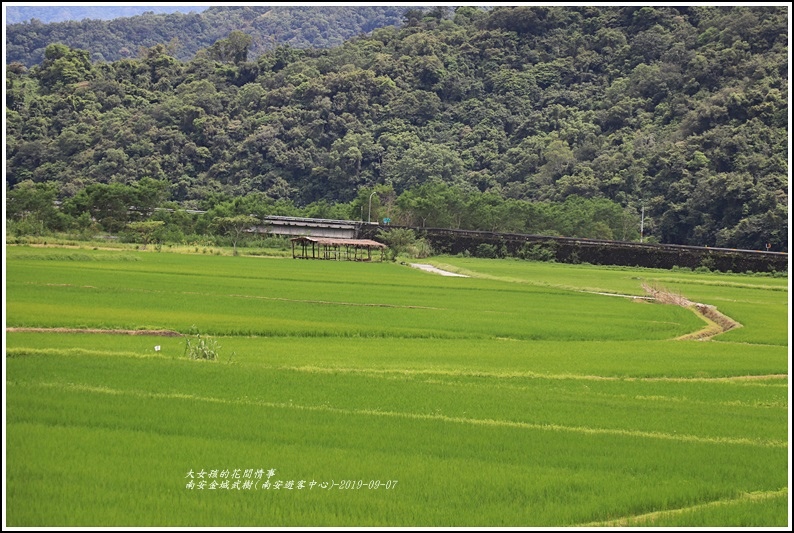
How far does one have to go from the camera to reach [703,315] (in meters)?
32.2

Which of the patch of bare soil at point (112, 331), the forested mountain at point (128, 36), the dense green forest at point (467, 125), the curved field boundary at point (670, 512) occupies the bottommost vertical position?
the patch of bare soil at point (112, 331)

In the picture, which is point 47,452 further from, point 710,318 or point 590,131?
point 590,131

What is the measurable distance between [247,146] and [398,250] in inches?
1495

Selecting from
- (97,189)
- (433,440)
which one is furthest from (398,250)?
(433,440)

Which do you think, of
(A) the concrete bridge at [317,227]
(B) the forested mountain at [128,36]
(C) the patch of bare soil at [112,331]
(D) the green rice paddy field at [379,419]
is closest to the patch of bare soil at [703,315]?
(D) the green rice paddy field at [379,419]

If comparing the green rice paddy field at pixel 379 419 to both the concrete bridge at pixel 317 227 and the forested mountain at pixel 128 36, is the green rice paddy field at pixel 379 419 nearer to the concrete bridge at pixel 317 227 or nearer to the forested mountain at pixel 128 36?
the concrete bridge at pixel 317 227

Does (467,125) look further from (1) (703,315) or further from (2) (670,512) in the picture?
(2) (670,512)

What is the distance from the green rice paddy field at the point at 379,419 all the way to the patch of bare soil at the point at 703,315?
0.69 m

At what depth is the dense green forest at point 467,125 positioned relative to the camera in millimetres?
78562

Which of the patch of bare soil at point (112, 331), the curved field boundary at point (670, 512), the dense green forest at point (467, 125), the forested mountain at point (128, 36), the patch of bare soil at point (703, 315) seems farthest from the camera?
the forested mountain at point (128, 36)

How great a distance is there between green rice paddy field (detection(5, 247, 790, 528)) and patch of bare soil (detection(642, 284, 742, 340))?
69 cm

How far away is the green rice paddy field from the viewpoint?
8.81 m

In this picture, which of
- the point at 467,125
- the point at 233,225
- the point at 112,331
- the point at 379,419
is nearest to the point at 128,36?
the point at 467,125

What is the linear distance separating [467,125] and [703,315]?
8125cm
